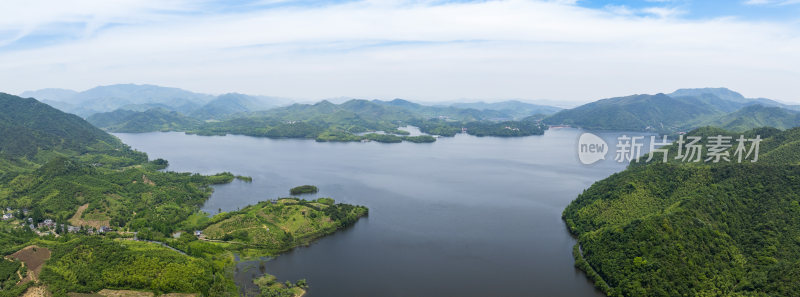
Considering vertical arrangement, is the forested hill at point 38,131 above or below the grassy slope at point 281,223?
above

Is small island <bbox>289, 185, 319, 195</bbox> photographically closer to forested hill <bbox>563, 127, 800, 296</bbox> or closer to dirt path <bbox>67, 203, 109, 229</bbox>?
dirt path <bbox>67, 203, 109, 229</bbox>

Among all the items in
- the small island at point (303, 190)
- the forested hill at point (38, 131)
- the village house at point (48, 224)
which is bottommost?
the village house at point (48, 224)

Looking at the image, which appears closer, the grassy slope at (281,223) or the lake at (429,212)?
the lake at (429,212)

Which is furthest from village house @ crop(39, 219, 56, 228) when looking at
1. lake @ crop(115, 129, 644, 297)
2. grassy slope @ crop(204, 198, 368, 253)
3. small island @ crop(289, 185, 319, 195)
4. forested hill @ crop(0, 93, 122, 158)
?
forested hill @ crop(0, 93, 122, 158)

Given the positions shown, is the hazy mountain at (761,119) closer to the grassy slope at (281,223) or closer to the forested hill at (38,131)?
the grassy slope at (281,223)

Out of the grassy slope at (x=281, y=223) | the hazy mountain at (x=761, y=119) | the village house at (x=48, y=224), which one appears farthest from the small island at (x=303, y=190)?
the hazy mountain at (x=761, y=119)

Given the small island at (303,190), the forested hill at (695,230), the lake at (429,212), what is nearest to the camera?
the forested hill at (695,230)

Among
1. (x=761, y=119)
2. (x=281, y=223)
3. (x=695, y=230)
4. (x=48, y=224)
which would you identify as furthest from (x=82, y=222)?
(x=761, y=119)
